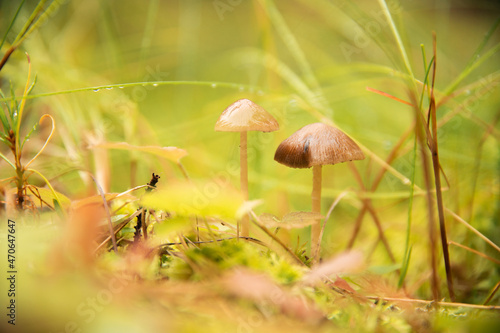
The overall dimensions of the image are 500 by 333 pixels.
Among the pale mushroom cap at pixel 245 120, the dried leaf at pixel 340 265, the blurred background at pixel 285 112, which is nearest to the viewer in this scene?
the dried leaf at pixel 340 265

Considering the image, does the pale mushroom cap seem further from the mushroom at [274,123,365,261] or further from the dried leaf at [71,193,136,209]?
the dried leaf at [71,193,136,209]

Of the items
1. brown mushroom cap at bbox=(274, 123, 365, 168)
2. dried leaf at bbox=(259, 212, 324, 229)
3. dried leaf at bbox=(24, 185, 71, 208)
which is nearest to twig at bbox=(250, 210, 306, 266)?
dried leaf at bbox=(259, 212, 324, 229)

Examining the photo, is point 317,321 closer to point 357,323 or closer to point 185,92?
point 357,323

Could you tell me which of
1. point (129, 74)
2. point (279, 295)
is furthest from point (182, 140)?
point (279, 295)

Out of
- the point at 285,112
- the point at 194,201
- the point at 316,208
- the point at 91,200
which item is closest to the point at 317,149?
the point at 316,208

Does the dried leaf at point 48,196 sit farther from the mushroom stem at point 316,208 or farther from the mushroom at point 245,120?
the mushroom stem at point 316,208

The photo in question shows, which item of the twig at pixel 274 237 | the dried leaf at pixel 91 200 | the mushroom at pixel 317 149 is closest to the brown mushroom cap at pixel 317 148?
the mushroom at pixel 317 149

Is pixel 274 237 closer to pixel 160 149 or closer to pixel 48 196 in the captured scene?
pixel 160 149
